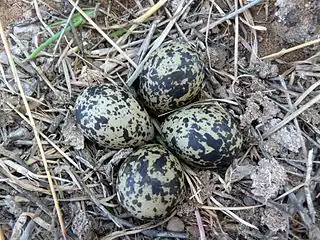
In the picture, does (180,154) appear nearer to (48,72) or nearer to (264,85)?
(264,85)

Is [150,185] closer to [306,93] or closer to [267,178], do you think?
[267,178]

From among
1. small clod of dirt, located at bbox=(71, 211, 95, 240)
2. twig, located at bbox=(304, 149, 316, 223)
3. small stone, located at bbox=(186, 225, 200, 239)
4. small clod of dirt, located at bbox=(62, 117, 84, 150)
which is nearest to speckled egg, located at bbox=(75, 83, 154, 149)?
small clod of dirt, located at bbox=(62, 117, 84, 150)

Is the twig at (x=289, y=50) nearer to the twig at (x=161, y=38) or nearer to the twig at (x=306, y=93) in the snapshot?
the twig at (x=306, y=93)

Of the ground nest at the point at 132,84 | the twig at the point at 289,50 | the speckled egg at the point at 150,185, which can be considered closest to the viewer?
the speckled egg at the point at 150,185

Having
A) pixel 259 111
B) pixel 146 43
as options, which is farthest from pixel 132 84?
pixel 259 111

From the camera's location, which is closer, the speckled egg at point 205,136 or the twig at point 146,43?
the speckled egg at point 205,136

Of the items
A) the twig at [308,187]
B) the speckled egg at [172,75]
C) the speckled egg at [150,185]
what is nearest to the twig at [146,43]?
the speckled egg at [172,75]

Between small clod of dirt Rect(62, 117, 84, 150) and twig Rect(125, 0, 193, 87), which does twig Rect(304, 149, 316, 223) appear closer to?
twig Rect(125, 0, 193, 87)
